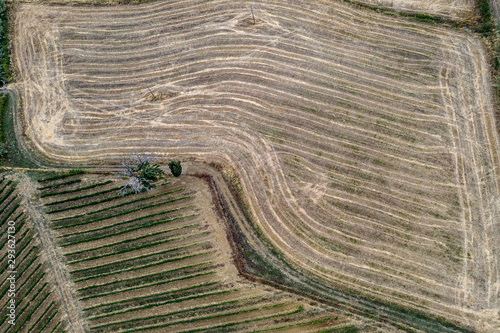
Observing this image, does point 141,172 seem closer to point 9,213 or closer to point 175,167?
point 175,167

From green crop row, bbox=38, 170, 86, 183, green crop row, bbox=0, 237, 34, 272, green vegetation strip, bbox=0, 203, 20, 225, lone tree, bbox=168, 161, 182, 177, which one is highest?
lone tree, bbox=168, 161, 182, 177

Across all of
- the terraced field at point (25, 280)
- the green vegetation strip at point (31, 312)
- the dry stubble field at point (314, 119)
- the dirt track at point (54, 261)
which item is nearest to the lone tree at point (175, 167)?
the dry stubble field at point (314, 119)

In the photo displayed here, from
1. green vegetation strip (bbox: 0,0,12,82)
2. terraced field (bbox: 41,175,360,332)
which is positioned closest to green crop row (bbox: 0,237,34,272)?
terraced field (bbox: 41,175,360,332)

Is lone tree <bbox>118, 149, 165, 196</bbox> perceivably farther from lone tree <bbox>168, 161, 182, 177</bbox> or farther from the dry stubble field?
the dry stubble field

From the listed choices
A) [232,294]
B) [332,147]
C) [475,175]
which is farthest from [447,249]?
[232,294]

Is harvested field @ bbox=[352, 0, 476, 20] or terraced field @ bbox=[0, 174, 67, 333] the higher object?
harvested field @ bbox=[352, 0, 476, 20]

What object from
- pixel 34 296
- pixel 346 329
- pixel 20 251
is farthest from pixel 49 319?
pixel 346 329
